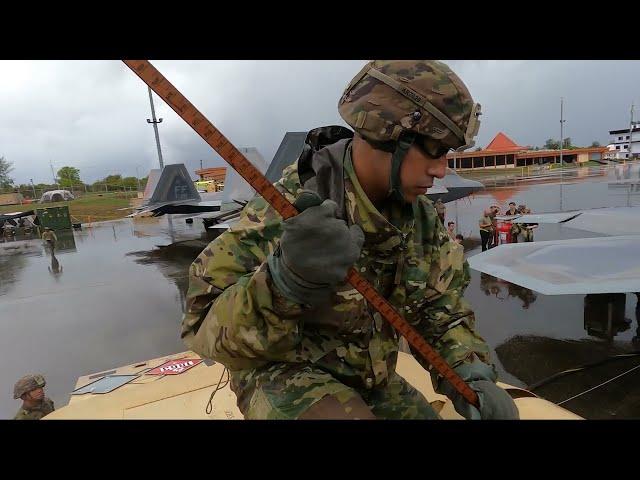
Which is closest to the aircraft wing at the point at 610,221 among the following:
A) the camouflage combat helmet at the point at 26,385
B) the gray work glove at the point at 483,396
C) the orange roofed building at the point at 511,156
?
the gray work glove at the point at 483,396

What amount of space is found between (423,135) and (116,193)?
51346 mm

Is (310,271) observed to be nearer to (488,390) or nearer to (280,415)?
(280,415)

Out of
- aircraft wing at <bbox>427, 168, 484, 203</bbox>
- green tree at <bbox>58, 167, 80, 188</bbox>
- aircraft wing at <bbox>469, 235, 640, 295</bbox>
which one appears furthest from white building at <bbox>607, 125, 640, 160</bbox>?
green tree at <bbox>58, 167, 80, 188</bbox>

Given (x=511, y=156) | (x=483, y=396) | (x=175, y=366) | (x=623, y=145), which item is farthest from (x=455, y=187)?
(x=623, y=145)

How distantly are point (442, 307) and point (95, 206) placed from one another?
1784 inches

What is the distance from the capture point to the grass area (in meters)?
35.1

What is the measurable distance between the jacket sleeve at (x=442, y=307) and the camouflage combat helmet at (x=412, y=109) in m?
0.52

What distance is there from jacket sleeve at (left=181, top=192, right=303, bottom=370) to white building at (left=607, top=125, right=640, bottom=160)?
77005mm

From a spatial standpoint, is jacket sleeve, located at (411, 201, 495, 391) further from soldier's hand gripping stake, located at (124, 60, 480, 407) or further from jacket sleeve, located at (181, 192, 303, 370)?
jacket sleeve, located at (181, 192, 303, 370)

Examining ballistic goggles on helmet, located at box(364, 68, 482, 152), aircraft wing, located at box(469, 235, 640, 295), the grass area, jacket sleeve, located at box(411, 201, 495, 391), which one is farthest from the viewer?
the grass area

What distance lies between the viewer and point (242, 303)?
47.4 inches

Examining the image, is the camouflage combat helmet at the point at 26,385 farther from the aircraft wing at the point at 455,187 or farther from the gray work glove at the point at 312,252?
the aircraft wing at the point at 455,187
